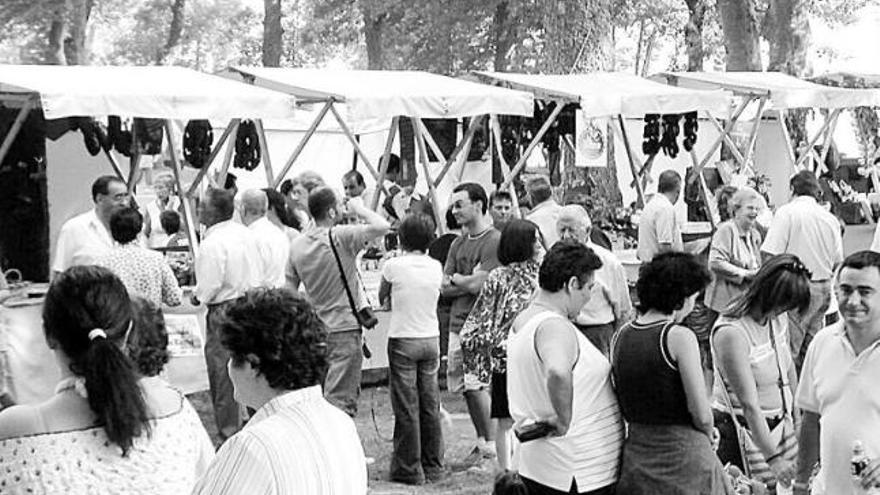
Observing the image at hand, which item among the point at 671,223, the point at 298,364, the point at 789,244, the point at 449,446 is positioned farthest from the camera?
the point at 671,223

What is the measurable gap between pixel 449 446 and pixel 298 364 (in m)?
6.26

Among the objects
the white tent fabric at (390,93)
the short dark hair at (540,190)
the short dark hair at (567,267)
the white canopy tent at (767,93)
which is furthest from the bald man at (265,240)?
the white canopy tent at (767,93)

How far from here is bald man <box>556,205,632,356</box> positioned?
8453 millimetres

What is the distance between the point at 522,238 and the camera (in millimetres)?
7277

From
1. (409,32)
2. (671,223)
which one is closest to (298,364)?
(671,223)

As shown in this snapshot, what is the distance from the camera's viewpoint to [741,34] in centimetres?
2348

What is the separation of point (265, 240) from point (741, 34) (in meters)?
16.7

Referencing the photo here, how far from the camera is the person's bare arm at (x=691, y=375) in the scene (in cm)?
466

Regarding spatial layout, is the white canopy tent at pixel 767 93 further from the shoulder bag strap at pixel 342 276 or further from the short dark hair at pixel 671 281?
the short dark hair at pixel 671 281

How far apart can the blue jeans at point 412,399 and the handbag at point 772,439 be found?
9.84ft

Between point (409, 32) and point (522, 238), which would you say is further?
point (409, 32)

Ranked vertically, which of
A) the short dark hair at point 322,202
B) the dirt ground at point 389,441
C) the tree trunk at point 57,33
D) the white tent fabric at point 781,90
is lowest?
the dirt ground at point 389,441

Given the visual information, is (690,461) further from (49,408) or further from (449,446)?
(449,446)

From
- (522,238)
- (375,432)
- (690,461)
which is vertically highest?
(522,238)
